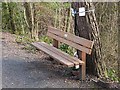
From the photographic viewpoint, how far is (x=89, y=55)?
5730 mm

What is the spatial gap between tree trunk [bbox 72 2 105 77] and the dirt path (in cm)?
37

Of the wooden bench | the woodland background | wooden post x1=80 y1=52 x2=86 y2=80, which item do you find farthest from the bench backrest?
the woodland background

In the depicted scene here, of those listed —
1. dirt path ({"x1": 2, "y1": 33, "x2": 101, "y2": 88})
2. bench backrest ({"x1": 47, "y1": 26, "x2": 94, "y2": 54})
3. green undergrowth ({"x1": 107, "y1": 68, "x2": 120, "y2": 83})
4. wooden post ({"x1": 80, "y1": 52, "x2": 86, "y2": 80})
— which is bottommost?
dirt path ({"x1": 2, "y1": 33, "x2": 101, "y2": 88})

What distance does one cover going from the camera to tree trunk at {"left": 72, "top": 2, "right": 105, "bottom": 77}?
18.0ft

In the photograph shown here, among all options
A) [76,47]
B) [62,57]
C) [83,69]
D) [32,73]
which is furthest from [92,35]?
[32,73]

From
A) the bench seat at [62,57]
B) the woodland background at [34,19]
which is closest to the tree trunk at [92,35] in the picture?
the bench seat at [62,57]

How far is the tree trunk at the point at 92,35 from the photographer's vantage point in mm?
5492

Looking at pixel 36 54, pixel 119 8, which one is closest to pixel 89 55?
pixel 119 8

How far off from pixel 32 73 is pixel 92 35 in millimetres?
1539

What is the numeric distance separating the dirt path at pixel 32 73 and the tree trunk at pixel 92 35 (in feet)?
1.23

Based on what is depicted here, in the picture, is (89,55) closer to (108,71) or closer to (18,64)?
(108,71)

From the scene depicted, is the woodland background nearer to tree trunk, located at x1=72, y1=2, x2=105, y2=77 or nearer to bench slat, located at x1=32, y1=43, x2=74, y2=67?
bench slat, located at x1=32, y1=43, x2=74, y2=67

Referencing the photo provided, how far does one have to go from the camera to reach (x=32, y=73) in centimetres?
607

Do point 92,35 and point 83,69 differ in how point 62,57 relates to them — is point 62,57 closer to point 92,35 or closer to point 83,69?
point 83,69
